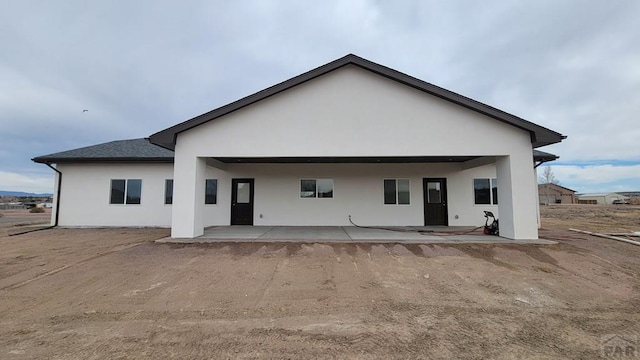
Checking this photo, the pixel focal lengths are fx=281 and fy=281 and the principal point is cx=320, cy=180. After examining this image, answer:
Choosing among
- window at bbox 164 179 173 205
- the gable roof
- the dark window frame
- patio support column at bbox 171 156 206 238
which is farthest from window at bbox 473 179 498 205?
window at bbox 164 179 173 205

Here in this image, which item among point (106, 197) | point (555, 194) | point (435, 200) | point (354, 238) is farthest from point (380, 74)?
point (555, 194)

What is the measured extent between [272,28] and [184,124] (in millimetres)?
8132

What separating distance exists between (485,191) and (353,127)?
300 inches

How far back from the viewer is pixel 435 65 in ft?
55.6

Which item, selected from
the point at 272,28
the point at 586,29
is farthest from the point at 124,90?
the point at 586,29

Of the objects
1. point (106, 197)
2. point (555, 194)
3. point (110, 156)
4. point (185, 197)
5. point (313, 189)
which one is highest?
point (110, 156)

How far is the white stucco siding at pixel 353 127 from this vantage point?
27.8 ft

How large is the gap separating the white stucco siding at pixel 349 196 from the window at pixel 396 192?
0.58ft

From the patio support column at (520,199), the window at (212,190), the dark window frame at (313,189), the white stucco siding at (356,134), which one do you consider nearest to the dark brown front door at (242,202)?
the window at (212,190)

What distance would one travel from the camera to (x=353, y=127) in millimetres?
8516

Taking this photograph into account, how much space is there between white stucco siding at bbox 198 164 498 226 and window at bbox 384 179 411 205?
0.58 ft

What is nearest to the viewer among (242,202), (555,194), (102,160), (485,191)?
(102,160)

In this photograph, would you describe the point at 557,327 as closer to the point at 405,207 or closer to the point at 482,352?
the point at 482,352

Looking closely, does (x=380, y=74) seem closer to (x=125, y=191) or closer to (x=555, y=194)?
(x=125, y=191)
